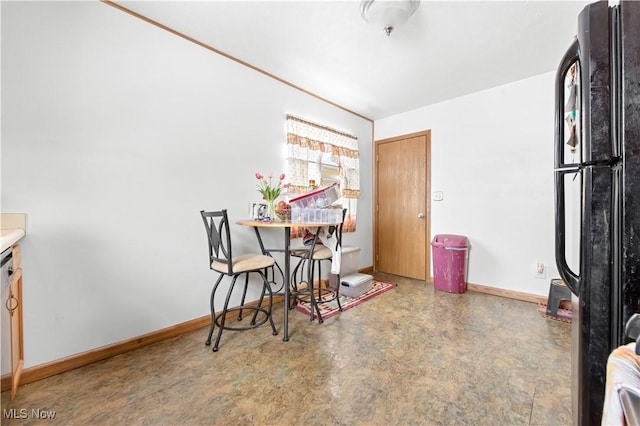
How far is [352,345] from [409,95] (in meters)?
2.88

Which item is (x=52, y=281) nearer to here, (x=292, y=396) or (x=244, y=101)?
(x=292, y=396)

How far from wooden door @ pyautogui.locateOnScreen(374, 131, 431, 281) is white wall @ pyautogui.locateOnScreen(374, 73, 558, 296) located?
0.52ft

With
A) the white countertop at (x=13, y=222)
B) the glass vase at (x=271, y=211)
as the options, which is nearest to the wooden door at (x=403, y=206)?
the glass vase at (x=271, y=211)

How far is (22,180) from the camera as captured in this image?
1490 mm

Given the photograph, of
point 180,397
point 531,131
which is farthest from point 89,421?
point 531,131

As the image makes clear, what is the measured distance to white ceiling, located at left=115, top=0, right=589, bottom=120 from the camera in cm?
183

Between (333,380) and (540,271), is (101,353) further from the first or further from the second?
(540,271)

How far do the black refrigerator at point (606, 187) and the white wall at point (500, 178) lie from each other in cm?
266

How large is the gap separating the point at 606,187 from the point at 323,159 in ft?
9.21

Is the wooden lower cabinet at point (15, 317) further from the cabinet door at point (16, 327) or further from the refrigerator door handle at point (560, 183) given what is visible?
the refrigerator door handle at point (560, 183)

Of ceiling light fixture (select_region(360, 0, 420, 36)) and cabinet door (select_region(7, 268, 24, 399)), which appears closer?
cabinet door (select_region(7, 268, 24, 399))

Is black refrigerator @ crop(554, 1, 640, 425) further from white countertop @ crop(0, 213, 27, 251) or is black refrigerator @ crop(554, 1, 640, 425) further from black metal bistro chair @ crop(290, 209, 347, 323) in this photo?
white countertop @ crop(0, 213, 27, 251)

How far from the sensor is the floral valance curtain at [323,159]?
9.55ft

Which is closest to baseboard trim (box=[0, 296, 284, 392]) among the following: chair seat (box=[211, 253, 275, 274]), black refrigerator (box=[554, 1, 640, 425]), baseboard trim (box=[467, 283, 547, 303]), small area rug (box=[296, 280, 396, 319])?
chair seat (box=[211, 253, 275, 274])
